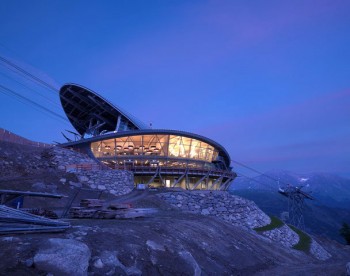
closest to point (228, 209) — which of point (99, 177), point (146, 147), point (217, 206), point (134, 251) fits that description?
point (217, 206)

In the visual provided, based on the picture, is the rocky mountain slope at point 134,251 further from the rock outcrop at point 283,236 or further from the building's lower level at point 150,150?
the building's lower level at point 150,150

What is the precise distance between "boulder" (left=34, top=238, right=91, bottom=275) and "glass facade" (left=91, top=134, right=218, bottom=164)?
1652 inches

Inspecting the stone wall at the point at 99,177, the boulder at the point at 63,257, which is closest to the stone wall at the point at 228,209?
the stone wall at the point at 99,177

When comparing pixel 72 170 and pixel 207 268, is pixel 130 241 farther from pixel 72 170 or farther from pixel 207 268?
pixel 72 170

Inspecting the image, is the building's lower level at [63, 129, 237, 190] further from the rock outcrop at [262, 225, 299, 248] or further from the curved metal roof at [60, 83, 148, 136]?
the rock outcrop at [262, 225, 299, 248]

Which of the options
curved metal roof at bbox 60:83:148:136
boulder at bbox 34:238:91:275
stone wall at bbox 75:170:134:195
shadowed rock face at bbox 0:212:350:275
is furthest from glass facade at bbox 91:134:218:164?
boulder at bbox 34:238:91:275

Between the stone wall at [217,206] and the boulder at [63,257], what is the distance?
72.9 ft

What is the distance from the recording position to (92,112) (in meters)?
63.9

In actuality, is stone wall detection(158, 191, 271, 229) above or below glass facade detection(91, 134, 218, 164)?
below

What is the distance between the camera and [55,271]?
22.9ft

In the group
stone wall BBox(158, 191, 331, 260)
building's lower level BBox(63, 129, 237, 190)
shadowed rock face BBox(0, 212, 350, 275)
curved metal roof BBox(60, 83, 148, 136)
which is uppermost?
curved metal roof BBox(60, 83, 148, 136)

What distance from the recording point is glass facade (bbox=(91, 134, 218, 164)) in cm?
5022

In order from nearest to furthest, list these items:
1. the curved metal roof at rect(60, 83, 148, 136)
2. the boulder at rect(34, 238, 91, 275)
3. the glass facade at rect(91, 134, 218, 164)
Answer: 1. the boulder at rect(34, 238, 91, 275)
2. the glass facade at rect(91, 134, 218, 164)
3. the curved metal roof at rect(60, 83, 148, 136)

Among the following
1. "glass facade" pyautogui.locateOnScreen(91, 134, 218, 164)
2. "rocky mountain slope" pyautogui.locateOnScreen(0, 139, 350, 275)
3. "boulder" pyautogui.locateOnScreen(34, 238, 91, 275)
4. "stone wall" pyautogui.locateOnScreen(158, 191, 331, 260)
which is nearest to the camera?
"boulder" pyautogui.locateOnScreen(34, 238, 91, 275)
